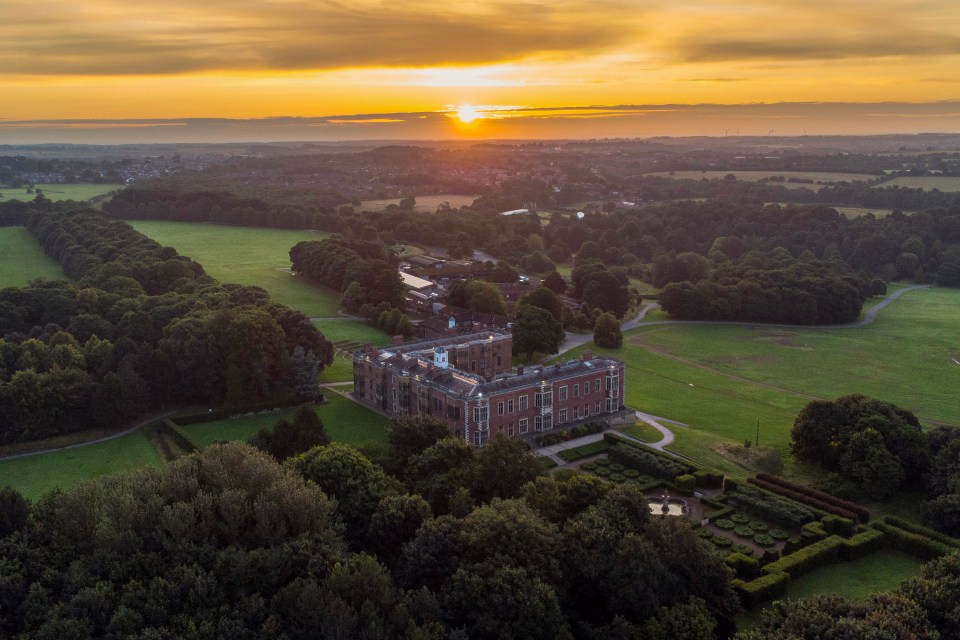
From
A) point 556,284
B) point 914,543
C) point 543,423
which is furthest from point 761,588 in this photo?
point 556,284

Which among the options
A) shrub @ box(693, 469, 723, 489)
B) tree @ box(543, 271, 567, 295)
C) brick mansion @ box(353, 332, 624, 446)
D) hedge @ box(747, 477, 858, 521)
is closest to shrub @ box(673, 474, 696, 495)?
shrub @ box(693, 469, 723, 489)

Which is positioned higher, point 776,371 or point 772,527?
point 776,371

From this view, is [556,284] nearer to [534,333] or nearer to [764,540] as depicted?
[534,333]

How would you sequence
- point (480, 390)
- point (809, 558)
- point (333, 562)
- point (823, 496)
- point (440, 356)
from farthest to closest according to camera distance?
1. point (440, 356)
2. point (480, 390)
3. point (823, 496)
4. point (809, 558)
5. point (333, 562)

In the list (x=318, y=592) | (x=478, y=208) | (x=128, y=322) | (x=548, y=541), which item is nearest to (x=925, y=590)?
(x=548, y=541)

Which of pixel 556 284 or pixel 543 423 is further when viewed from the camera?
pixel 556 284

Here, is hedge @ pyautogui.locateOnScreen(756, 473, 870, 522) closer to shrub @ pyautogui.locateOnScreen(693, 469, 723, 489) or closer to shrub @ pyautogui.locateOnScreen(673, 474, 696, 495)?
shrub @ pyautogui.locateOnScreen(693, 469, 723, 489)

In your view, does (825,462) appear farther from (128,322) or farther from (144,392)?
(128,322)

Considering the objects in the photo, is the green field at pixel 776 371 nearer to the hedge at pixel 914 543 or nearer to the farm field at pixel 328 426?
the hedge at pixel 914 543
